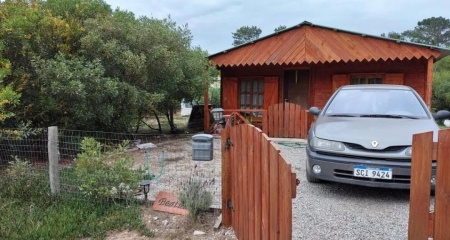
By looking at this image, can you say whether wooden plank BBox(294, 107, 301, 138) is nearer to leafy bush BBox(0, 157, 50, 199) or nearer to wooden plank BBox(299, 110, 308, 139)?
wooden plank BBox(299, 110, 308, 139)

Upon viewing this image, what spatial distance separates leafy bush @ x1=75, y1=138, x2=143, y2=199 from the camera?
4312 mm

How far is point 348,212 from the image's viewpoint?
3.74m

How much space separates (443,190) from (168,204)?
10.0ft

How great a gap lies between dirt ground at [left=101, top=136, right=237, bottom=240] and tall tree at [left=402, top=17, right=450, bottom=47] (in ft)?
147

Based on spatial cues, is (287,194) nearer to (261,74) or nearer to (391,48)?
(391,48)

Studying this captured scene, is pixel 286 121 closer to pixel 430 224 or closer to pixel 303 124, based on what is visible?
pixel 303 124

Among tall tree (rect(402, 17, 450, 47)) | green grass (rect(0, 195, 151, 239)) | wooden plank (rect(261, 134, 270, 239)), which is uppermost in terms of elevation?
tall tree (rect(402, 17, 450, 47))

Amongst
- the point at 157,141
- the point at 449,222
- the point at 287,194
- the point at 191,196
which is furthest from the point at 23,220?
the point at 157,141

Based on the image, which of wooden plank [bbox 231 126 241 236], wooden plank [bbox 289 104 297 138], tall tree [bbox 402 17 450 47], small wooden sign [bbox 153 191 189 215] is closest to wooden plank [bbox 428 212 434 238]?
wooden plank [bbox 231 126 241 236]

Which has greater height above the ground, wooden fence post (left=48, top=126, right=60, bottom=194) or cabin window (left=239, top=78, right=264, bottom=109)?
cabin window (left=239, top=78, right=264, bottom=109)

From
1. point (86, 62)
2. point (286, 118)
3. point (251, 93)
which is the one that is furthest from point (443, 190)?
point (251, 93)

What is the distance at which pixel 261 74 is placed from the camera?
12328mm

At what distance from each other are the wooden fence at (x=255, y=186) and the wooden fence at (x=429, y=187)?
3.11 feet

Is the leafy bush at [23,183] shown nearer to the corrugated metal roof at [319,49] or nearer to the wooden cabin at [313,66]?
the wooden cabin at [313,66]
